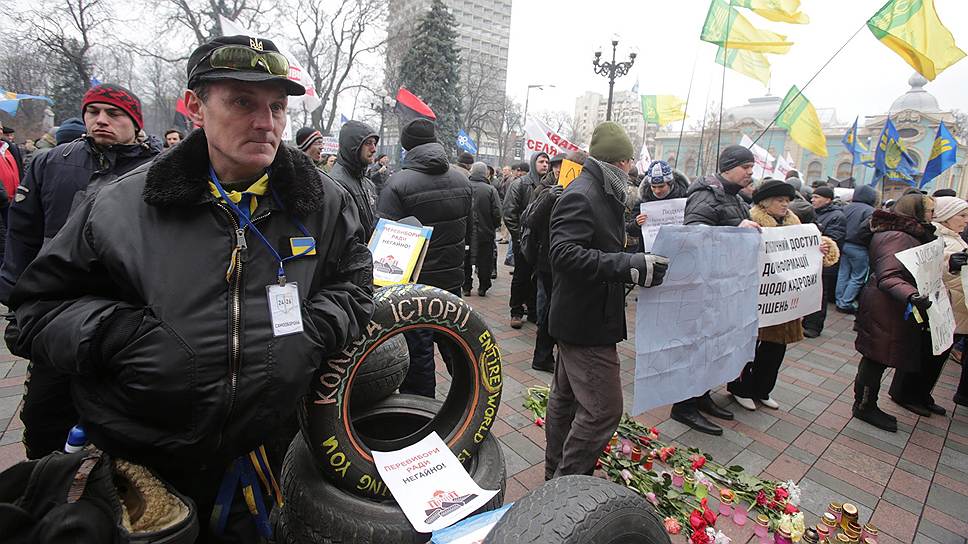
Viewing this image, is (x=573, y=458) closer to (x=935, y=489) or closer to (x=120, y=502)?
(x=120, y=502)

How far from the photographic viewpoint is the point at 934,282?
4.16m

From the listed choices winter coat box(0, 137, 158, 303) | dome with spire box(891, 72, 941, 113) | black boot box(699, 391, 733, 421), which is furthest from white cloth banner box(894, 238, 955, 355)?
dome with spire box(891, 72, 941, 113)

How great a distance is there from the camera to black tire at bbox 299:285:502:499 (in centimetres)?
176

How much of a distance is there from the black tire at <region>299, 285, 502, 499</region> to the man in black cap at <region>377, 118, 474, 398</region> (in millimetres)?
1712

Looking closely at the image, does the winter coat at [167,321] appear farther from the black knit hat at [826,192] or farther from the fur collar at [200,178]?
the black knit hat at [826,192]

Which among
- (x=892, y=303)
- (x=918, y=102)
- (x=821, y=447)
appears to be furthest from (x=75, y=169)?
(x=918, y=102)

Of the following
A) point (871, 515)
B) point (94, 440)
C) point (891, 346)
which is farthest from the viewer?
point (891, 346)

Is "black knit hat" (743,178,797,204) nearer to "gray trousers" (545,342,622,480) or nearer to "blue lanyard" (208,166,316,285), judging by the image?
"gray trousers" (545,342,622,480)

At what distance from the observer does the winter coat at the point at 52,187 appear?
2.83 m

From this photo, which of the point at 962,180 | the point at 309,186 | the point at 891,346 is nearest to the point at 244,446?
the point at 309,186

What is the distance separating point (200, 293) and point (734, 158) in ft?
13.6

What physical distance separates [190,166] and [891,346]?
17.1 ft

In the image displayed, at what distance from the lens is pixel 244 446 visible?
1544 millimetres

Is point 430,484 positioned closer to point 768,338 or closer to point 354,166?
point 354,166
